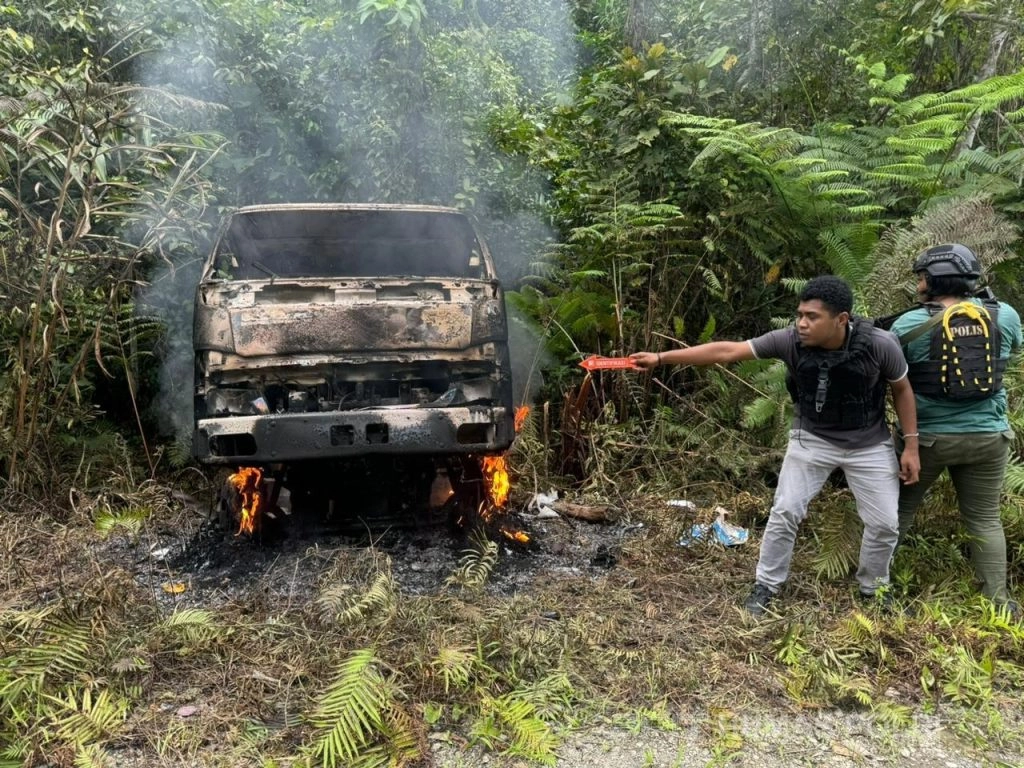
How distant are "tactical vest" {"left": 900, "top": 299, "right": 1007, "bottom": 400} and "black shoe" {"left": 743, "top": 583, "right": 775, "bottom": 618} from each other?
1.28 m

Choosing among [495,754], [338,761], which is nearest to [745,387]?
[495,754]

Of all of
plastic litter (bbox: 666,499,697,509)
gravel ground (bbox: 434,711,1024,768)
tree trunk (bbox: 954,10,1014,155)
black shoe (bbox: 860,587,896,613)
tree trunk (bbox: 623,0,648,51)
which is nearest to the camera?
gravel ground (bbox: 434,711,1024,768)

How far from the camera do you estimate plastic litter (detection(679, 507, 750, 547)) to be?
452cm

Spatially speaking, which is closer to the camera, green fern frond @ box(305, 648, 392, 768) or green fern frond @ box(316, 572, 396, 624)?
green fern frond @ box(305, 648, 392, 768)

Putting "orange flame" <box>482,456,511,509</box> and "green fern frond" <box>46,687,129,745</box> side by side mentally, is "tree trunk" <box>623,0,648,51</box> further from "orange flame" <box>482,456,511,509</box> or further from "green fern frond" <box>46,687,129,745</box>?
"green fern frond" <box>46,687,129,745</box>

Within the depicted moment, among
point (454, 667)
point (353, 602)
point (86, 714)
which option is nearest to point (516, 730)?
point (454, 667)

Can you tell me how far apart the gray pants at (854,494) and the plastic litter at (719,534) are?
722 mm

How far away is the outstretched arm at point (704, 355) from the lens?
360 centimetres

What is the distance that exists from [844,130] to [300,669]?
5.99 m

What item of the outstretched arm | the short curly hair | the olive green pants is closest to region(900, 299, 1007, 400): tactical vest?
the olive green pants

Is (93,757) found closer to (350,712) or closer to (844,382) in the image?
(350,712)

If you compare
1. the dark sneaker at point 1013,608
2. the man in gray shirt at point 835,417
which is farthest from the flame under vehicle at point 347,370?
the dark sneaker at point 1013,608

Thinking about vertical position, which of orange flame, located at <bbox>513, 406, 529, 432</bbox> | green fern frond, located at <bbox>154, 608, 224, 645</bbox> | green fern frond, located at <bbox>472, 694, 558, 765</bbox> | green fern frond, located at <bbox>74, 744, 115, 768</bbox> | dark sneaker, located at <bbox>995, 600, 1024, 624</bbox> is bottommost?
dark sneaker, located at <bbox>995, 600, 1024, 624</bbox>

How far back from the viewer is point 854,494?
3662 millimetres
